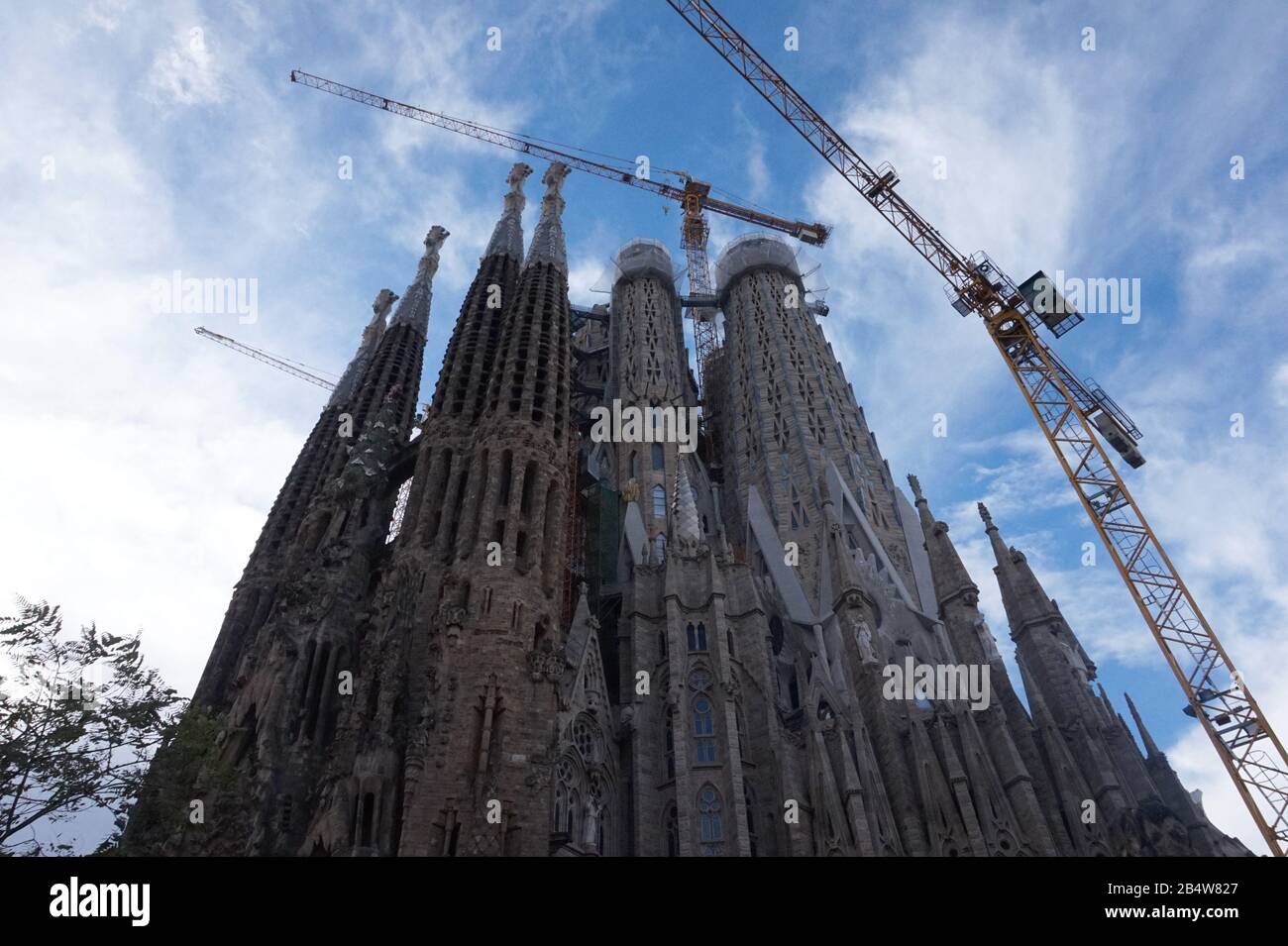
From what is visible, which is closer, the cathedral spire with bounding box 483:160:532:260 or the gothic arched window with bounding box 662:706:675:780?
the gothic arched window with bounding box 662:706:675:780

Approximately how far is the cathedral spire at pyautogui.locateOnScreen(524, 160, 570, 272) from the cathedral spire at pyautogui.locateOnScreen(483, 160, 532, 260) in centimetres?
172

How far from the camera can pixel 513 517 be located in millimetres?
31266

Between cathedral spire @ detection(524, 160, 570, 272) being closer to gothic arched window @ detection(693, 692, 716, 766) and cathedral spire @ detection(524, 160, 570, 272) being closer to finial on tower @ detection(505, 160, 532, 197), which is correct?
finial on tower @ detection(505, 160, 532, 197)

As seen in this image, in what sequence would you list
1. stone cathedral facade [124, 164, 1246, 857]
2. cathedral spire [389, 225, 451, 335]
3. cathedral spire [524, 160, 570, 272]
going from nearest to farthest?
stone cathedral facade [124, 164, 1246, 857]
cathedral spire [524, 160, 570, 272]
cathedral spire [389, 225, 451, 335]

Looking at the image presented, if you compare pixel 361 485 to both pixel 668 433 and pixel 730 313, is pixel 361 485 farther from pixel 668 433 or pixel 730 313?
pixel 730 313

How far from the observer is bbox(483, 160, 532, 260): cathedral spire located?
48500mm

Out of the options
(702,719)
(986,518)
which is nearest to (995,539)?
(986,518)

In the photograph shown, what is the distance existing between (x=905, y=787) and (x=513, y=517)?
52.0 feet

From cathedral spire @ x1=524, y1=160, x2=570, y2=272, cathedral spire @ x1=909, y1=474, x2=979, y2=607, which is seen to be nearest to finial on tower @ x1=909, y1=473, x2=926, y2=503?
cathedral spire @ x1=909, y1=474, x2=979, y2=607

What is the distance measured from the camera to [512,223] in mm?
50562

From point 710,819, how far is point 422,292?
40.3m

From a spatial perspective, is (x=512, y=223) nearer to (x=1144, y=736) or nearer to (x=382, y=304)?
(x=382, y=304)

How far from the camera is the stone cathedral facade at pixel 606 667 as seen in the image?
81.0ft
